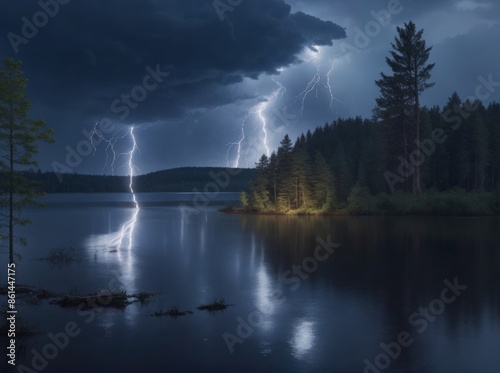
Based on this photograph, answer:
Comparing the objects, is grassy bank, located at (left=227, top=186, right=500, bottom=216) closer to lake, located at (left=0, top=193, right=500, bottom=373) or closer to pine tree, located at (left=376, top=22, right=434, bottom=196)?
pine tree, located at (left=376, top=22, right=434, bottom=196)

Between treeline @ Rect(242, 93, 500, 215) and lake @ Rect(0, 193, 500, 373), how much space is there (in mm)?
36060

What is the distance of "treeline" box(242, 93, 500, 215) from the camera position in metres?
69.1

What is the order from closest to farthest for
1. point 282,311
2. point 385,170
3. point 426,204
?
1. point 282,311
2. point 426,204
3. point 385,170

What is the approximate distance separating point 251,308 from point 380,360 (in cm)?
631

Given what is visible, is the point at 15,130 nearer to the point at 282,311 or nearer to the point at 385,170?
the point at 282,311

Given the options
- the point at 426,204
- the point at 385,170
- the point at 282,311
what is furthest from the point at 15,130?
the point at 385,170

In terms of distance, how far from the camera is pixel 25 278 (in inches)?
907

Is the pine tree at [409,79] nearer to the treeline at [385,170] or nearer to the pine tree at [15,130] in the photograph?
the treeline at [385,170]

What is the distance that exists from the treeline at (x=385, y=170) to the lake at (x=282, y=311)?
36060 mm

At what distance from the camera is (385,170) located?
2864 inches

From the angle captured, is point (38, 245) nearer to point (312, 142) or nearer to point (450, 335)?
point (450, 335)

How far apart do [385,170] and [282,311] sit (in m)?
Answer: 59.6

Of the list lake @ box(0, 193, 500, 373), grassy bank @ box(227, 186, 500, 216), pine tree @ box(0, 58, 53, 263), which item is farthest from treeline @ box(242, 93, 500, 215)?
pine tree @ box(0, 58, 53, 263)

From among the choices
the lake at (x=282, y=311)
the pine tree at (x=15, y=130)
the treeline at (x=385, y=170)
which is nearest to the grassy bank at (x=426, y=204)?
the treeline at (x=385, y=170)
